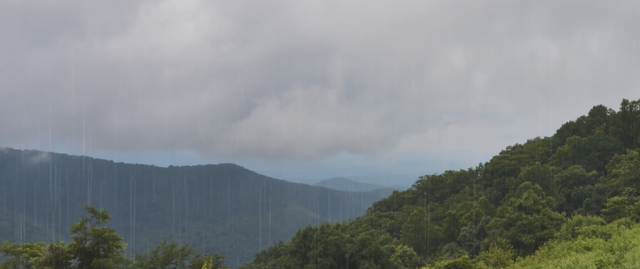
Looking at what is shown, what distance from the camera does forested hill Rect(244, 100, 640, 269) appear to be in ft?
64.2

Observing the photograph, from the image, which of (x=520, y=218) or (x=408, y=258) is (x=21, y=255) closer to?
(x=520, y=218)

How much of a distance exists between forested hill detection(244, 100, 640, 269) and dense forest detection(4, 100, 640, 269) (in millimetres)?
74

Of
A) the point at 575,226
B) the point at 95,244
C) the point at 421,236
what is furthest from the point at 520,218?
the point at 95,244

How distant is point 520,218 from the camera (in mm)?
24750

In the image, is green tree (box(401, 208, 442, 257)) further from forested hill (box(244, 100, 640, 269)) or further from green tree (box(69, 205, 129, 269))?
green tree (box(69, 205, 129, 269))

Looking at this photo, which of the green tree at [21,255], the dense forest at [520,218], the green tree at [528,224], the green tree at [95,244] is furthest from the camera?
the green tree at [528,224]

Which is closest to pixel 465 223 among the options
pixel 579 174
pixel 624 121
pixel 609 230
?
pixel 579 174

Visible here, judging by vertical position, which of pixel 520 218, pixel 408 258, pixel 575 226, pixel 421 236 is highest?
pixel 520 218

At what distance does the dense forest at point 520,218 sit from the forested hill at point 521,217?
0.07m

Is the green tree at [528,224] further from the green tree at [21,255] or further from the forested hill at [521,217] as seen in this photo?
the green tree at [21,255]

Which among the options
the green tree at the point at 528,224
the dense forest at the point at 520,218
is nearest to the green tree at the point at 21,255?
the dense forest at the point at 520,218

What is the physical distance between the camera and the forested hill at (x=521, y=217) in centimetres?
1958

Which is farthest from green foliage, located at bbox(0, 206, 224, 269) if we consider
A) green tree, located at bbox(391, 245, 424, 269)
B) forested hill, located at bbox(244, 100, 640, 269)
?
green tree, located at bbox(391, 245, 424, 269)

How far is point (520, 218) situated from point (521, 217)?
0.09 meters
